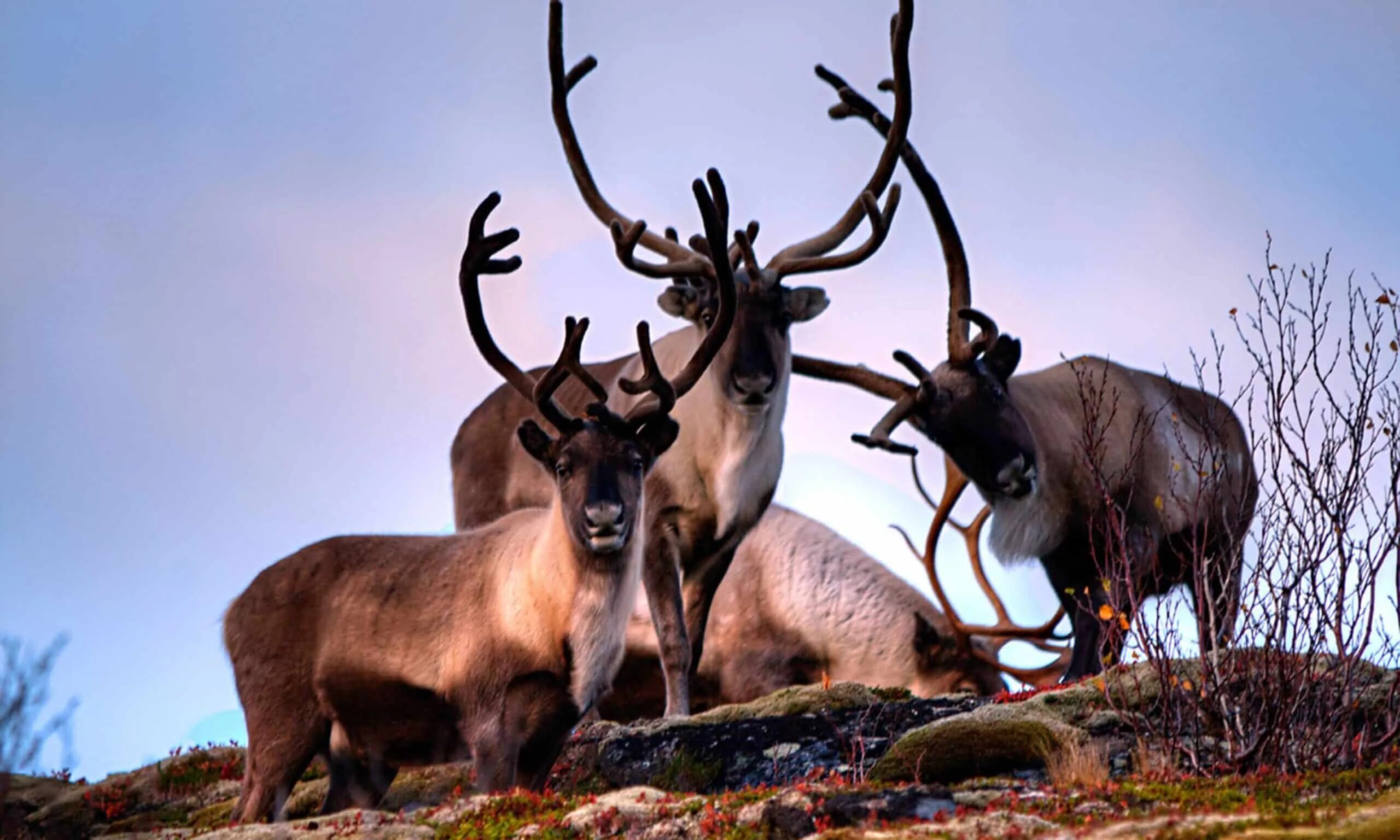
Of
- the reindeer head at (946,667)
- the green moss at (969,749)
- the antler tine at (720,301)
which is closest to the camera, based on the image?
the green moss at (969,749)

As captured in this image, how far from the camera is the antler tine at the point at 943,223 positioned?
12.4 metres

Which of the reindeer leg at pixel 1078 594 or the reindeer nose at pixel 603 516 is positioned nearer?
the reindeer nose at pixel 603 516

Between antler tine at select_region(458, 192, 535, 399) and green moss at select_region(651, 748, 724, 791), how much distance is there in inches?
89.5

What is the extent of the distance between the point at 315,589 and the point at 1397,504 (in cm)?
553

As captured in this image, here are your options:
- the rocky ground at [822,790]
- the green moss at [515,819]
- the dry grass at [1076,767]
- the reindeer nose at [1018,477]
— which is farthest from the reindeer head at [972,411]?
the green moss at [515,819]

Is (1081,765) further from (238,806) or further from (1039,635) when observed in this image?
(1039,635)

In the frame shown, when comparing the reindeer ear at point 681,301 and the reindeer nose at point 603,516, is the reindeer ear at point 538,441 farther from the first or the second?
the reindeer ear at point 681,301

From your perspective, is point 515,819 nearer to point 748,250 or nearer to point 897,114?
point 748,250

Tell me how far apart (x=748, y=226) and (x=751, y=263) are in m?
0.57

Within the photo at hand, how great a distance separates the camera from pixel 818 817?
6.42 m

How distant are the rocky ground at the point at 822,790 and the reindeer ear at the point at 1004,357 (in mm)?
2468

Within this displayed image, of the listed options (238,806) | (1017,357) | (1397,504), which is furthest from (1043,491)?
(238,806)

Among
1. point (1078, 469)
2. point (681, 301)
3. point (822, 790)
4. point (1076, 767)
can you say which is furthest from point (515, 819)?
point (1078, 469)

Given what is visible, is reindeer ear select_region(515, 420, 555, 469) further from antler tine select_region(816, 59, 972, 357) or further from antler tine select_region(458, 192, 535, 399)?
antler tine select_region(816, 59, 972, 357)
